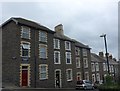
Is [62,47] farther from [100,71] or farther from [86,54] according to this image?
[100,71]

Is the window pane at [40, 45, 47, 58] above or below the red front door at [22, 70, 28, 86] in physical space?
above

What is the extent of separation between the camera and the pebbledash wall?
31.5 m

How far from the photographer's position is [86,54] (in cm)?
5303

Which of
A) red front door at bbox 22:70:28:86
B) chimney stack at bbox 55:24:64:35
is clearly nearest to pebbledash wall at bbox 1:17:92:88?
red front door at bbox 22:70:28:86

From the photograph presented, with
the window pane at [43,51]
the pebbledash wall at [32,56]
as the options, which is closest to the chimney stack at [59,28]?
the pebbledash wall at [32,56]

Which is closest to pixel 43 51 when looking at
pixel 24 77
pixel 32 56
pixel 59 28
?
pixel 32 56

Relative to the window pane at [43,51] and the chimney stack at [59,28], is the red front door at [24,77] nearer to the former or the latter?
the window pane at [43,51]

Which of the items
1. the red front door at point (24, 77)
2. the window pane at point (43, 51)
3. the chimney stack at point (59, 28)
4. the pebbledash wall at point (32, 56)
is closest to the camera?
the pebbledash wall at point (32, 56)

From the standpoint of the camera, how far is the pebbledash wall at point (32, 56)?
3147cm

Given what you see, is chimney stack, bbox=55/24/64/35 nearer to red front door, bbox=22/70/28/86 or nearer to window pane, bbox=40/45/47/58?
window pane, bbox=40/45/47/58

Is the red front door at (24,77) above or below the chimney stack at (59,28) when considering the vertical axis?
below

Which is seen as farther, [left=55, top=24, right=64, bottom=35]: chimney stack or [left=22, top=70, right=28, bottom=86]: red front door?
[left=55, top=24, right=64, bottom=35]: chimney stack

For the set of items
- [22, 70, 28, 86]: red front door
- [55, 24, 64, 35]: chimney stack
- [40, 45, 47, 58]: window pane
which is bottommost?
[22, 70, 28, 86]: red front door

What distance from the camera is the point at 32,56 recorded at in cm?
3341
